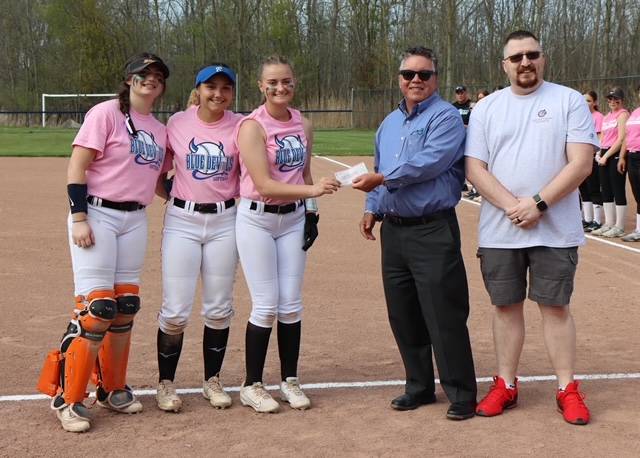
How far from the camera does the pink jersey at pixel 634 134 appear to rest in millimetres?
10852

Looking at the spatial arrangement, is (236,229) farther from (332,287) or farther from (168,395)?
(332,287)

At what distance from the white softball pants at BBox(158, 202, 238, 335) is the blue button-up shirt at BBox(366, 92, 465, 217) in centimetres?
92

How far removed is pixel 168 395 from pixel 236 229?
3.36 feet

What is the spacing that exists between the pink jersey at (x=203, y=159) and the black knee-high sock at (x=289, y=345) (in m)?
0.83

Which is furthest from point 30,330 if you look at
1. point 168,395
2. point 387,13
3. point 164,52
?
point 164,52

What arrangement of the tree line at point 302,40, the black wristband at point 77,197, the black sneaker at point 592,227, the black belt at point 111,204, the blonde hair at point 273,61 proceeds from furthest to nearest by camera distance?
1. the tree line at point 302,40
2. the black sneaker at point 592,227
3. the blonde hair at point 273,61
4. the black belt at point 111,204
5. the black wristband at point 77,197

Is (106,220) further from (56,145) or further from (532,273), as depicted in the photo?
(56,145)

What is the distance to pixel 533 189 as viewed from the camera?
454 cm

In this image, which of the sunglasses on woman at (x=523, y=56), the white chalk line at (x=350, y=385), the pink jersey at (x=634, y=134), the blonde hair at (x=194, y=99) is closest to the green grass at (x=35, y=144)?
the pink jersey at (x=634, y=134)

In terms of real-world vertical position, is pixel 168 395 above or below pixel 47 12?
below

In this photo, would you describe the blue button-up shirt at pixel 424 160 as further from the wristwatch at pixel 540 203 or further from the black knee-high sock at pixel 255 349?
the black knee-high sock at pixel 255 349

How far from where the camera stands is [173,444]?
428cm

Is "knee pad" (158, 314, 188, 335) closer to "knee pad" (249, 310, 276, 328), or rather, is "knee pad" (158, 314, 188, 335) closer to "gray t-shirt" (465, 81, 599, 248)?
"knee pad" (249, 310, 276, 328)

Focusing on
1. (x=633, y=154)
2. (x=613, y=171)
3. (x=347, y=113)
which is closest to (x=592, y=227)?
(x=613, y=171)
